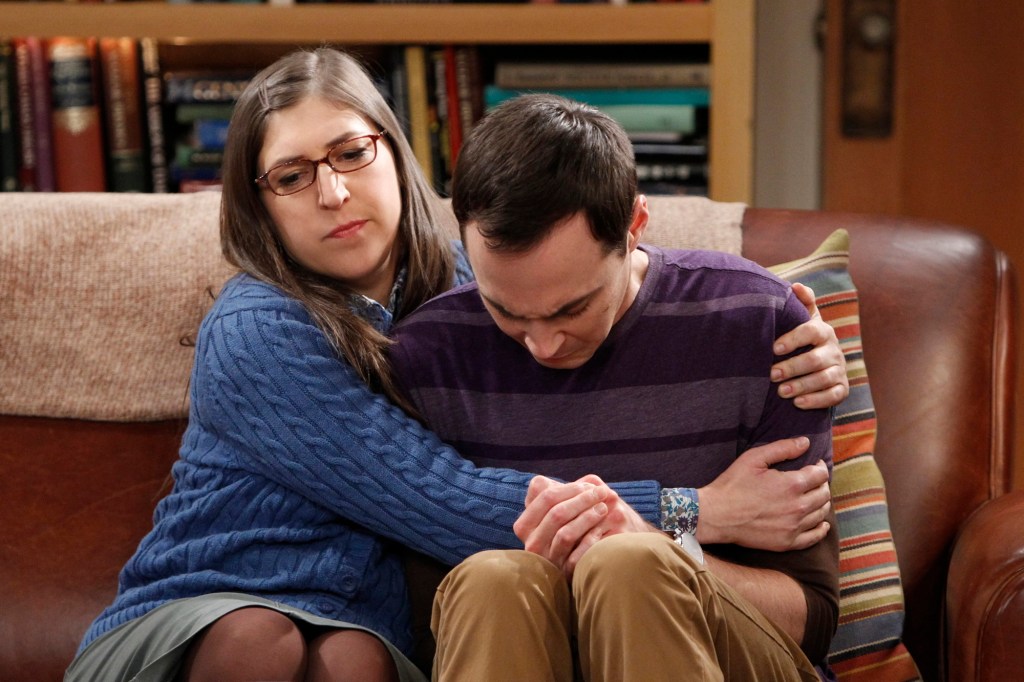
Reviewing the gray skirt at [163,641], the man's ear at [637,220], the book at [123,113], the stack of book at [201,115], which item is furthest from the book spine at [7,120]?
the man's ear at [637,220]

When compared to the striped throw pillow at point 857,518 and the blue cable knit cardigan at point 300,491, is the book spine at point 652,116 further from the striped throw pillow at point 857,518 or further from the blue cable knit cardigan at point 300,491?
the blue cable knit cardigan at point 300,491

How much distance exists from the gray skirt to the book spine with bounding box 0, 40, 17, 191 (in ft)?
4.16

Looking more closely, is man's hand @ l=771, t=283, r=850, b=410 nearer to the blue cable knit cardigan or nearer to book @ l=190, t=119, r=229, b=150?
the blue cable knit cardigan

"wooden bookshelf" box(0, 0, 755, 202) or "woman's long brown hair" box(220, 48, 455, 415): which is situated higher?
"wooden bookshelf" box(0, 0, 755, 202)

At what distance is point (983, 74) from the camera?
243cm

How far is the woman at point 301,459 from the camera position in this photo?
4.51 feet

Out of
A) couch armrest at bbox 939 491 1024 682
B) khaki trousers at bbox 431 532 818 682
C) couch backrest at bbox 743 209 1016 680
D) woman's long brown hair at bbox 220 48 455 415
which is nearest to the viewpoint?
khaki trousers at bbox 431 532 818 682

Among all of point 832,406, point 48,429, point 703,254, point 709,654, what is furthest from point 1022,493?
point 48,429

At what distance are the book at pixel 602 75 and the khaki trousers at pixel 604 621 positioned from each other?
134 centimetres

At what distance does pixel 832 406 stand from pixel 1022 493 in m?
0.36

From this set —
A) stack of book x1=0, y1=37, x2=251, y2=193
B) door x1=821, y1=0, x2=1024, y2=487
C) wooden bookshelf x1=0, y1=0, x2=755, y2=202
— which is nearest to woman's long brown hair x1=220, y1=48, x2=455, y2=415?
wooden bookshelf x1=0, y1=0, x2=755, y2=202

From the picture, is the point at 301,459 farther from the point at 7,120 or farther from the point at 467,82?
the point at 7,120

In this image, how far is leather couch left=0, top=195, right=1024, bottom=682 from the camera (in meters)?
1.65

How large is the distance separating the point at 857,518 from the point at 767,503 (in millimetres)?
261
